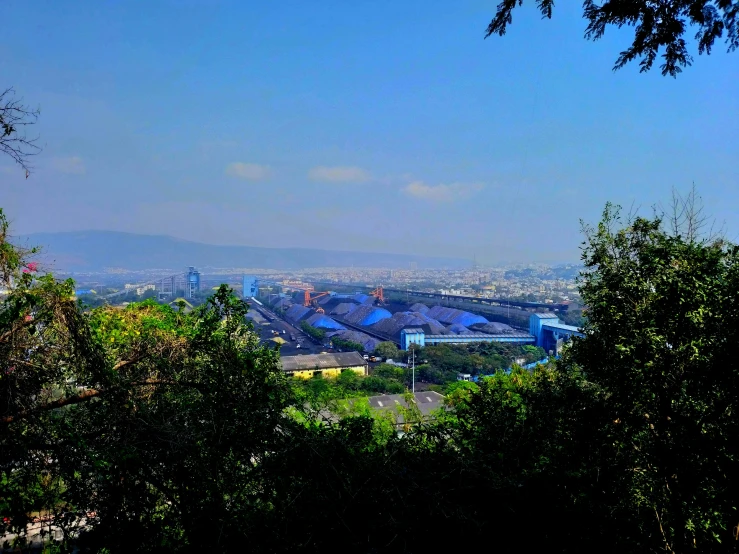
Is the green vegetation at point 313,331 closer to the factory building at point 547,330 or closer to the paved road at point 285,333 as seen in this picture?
the paved road at point 285,333

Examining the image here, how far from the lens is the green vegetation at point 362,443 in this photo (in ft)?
7.41

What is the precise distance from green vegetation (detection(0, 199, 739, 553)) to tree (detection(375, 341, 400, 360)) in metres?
22.9

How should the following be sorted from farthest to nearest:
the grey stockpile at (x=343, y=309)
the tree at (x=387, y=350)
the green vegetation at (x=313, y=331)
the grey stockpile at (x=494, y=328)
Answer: the grey stockpile at (x=343, y=309)
the grey stockpile at (x=494, y=328)
the green vegetation at (x=313, y=331)
the tree at (x=387, y=350)

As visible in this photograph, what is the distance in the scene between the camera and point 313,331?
33281 mm

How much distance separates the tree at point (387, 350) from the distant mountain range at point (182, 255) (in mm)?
43763

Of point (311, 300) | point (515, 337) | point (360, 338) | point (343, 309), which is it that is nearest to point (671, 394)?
point (515, 337)

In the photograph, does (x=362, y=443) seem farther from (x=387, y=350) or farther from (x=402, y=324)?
(x=402, y=324)

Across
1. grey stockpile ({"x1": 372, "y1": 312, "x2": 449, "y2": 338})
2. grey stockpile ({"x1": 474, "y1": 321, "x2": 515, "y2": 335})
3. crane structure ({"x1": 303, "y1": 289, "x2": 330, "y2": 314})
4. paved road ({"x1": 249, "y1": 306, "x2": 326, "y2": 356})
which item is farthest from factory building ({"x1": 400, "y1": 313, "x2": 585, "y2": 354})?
crane structure ({"x1": 303, "y1": 289, "x2": 330, "y2": 314})

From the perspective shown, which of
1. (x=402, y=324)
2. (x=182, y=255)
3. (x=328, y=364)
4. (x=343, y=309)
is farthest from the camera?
(x=182, y=255)

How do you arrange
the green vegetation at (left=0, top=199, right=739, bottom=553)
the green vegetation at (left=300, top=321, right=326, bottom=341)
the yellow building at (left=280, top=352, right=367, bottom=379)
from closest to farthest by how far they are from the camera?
the green vegetation at (left=0, top=199, right=739, bottom=553)
the yellow building at (left=280, top=352, right=367, bottom=379)
the green vegetation at (left=300, top=321, right=326, bottom=341)

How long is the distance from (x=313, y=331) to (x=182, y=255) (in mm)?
89858

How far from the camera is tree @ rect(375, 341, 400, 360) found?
1052 inches

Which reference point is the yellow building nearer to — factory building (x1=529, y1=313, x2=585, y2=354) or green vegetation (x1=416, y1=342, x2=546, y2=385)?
green vegetation (x1=416, y1=342, x2=546, y2=385)

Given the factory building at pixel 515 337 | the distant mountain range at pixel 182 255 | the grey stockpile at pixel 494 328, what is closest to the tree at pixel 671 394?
the factory building at pixel 515 337
